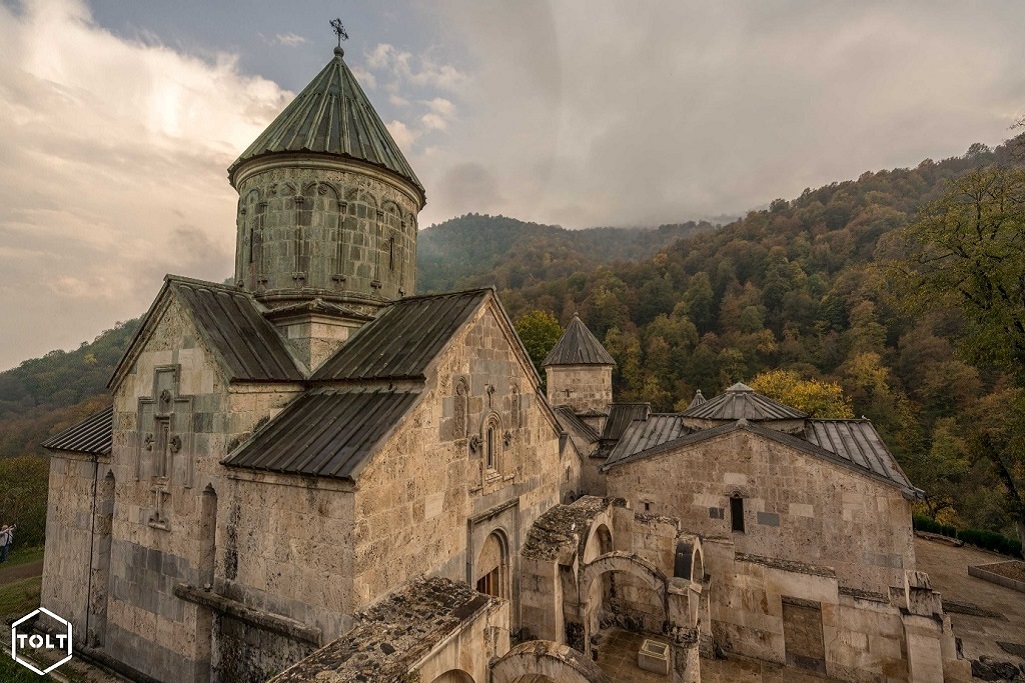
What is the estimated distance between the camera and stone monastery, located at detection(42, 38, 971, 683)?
530cm

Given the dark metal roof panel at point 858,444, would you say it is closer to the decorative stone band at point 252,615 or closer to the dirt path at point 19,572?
the decorative stone band at point 252,615

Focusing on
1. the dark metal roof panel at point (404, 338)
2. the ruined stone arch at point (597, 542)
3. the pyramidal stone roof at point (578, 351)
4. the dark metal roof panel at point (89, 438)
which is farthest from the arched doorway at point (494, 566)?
the pyramidal stone roof at point (578, 351)

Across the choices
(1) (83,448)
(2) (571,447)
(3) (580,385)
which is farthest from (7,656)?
(3) (580,385)

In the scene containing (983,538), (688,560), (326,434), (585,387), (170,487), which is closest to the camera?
(326,434)

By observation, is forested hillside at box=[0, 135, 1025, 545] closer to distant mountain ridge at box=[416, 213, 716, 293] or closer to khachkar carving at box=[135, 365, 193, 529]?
distant mountain ridge at box=[416, 213, 716, 293]

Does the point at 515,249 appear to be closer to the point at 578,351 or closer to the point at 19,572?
the point at 578,351

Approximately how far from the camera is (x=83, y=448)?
8.48 m

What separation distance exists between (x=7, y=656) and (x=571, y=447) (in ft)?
41.8

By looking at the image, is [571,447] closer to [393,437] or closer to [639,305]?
[393,437]

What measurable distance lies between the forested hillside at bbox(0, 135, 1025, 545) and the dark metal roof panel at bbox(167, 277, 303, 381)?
16038 millimetres

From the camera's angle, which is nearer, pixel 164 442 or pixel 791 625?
pixel 164 442

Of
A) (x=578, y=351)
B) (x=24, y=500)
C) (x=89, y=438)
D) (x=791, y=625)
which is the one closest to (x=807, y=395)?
(x=578, y=351)

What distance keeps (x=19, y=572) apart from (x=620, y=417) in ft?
71.0

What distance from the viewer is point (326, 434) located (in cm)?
585
